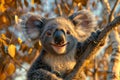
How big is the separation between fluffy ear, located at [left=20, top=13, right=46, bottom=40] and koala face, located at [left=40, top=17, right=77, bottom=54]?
0.51ft

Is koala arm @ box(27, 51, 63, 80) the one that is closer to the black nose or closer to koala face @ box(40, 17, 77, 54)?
koala face @ box(40, 17, 77, 54)

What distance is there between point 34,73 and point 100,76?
5316 mm

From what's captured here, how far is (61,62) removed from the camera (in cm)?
521

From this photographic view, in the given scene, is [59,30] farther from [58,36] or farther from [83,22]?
[83,22]

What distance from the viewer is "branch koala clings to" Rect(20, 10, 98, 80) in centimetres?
491

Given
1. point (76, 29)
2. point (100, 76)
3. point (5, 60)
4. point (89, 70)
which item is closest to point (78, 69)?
point (76, 29)

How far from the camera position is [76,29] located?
5.52 m

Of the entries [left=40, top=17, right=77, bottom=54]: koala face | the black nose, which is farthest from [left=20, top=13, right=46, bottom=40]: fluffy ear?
the black nose

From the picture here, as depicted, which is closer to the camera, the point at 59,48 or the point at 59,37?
the point at 59,37

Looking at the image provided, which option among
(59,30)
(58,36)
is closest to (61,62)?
(59,30)

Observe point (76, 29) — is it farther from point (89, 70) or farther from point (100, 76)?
point (100, 76)

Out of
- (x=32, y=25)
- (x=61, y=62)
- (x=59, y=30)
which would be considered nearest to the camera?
(x=59, y=30)

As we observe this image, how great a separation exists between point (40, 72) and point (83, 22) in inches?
39.3

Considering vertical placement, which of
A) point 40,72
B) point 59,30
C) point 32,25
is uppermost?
point 32,25
